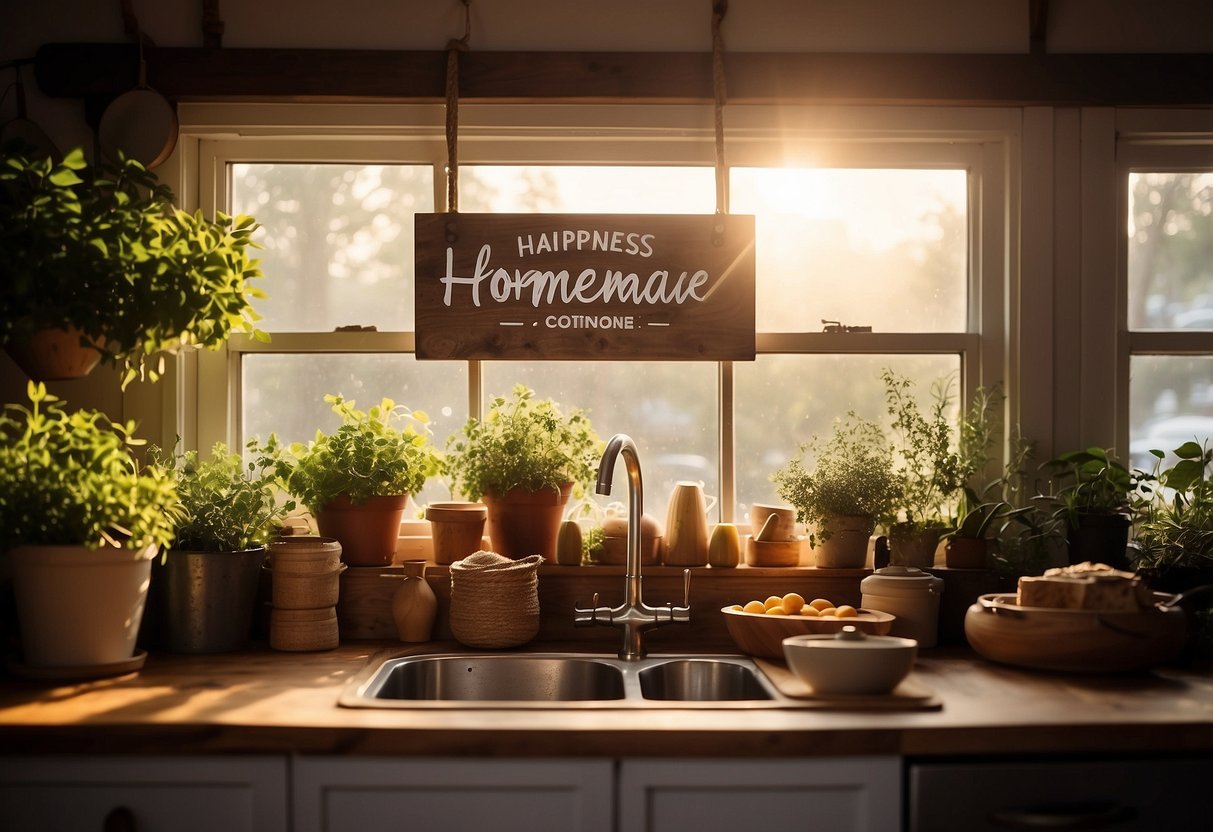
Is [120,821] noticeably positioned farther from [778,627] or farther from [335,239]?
[335,239]

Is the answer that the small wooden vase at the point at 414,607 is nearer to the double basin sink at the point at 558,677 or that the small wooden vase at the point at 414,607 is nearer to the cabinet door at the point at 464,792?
the double basin sink at the point at 558,677

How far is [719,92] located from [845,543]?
1193 millimetres

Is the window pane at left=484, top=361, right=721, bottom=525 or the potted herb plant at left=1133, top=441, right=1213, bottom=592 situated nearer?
the potted herb plant at left=1133, top=441, right=1213, bottom=592

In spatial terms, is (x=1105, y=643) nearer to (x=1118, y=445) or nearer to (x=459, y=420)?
(x=1118, y=445)

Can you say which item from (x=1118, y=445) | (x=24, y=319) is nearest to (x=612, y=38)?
(x=24, y=319)

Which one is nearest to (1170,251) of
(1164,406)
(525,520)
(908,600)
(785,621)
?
(1164,406)

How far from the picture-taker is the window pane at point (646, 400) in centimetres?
264

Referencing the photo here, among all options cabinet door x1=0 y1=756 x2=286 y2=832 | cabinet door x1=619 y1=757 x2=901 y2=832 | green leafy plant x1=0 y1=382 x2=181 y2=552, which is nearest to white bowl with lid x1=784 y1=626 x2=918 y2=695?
cabinet door x1=619 y1=757 x2=901 y2=832

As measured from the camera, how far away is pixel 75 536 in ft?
6.44

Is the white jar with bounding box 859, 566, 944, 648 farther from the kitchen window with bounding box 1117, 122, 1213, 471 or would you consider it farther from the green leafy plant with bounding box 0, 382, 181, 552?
the green leafy plant with bounding box 0, 382, 181, 552

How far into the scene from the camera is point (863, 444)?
8.45 feet

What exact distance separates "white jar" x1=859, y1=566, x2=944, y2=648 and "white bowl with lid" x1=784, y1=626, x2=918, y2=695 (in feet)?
1.28

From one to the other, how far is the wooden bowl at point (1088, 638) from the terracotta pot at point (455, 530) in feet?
4.02

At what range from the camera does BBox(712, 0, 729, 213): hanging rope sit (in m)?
2.52
